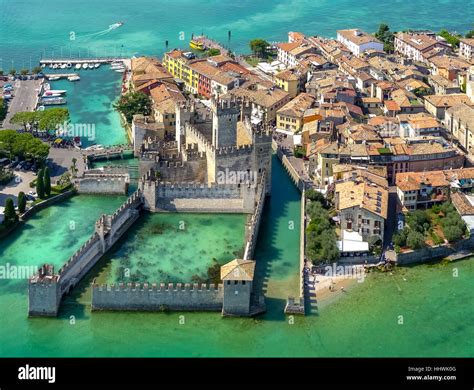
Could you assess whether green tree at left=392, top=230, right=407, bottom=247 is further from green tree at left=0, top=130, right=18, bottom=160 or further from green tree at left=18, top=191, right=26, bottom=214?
green tree at left=0, top=130, right=18, bottom=160

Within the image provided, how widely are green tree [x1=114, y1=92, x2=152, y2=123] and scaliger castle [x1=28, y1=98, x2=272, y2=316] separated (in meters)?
8.82

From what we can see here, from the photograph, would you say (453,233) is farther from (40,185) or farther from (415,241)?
(40,185)

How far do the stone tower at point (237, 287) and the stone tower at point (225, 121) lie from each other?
17063 mm

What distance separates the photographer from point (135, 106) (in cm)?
7394

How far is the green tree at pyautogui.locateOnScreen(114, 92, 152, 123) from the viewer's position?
242 feet

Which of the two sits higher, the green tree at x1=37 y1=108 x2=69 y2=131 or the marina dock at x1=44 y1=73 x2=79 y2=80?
the marina dock at x1=44 y1=73 x2=79 y2=80

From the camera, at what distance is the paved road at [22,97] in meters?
75.0

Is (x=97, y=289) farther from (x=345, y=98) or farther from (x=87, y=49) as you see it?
(x=87, y=49)

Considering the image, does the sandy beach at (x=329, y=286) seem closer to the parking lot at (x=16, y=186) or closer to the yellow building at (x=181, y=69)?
the parking lot at (x=16, y=186)

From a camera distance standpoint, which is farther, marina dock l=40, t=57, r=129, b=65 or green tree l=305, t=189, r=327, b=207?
marina dock l=40, t=57, r=129, b=65

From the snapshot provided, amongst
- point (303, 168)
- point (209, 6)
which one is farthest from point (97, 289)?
point (209, 6)

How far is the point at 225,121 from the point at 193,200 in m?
6.87

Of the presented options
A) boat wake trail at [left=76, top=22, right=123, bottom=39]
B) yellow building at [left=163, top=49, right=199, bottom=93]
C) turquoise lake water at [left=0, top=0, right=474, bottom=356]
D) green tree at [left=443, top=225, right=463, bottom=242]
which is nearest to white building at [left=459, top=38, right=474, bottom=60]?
yellow building at [left=163, top=49, right=199, bottom=93]

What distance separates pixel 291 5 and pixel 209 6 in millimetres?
14780
